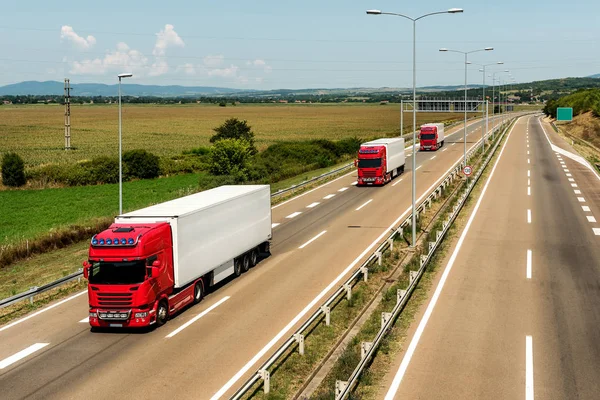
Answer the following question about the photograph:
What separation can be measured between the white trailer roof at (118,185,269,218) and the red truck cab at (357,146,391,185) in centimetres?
2190

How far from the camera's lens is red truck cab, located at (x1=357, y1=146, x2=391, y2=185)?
4697 centimetres

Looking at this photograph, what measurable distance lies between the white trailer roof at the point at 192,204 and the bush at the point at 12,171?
132 feet

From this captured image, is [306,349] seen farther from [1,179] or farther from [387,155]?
[1,179]

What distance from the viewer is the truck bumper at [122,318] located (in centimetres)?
1750

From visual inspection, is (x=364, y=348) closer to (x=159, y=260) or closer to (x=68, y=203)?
(x=159, y=260)

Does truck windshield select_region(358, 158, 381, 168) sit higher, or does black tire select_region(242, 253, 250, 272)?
truck windshield select_region(358, 158, 381, 168)

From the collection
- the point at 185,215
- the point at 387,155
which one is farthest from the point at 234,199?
the point at 387,155

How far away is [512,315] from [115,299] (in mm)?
11177

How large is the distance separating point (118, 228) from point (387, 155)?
32237mm

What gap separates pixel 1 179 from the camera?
6053 centimetres

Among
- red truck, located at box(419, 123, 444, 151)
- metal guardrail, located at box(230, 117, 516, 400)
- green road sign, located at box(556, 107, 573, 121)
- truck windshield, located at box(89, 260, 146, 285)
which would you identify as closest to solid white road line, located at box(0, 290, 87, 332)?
truck windshield, located at box(89, 260, 146, 285)

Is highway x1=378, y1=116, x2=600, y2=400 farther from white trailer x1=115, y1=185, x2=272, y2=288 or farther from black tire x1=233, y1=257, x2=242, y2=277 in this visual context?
black tire x1=233, y1=257, x2=242, y2=277

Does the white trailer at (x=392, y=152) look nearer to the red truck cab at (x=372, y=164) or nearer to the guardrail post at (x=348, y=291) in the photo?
the red truck cab at (x=372, y=164)

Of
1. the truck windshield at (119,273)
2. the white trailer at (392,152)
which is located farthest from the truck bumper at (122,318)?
the white trailer at (392,152)
